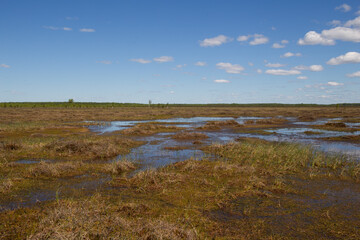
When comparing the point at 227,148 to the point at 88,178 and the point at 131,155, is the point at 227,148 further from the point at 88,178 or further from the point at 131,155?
the point at 88,178

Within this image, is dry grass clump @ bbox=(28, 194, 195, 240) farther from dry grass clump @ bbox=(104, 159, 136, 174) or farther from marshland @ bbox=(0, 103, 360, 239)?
dry grass clump @ bbox=(104, 159, 136, 174)

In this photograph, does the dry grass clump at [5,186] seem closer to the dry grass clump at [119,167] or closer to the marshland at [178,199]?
the marshland at [178,199]

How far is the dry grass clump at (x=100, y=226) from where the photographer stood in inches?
215

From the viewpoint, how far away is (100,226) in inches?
236

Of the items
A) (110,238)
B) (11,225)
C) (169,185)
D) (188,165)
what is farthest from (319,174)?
(11,225)

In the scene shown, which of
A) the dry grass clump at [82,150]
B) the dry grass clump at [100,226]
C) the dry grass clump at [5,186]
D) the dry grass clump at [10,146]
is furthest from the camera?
the dry grass clump at [10,146]

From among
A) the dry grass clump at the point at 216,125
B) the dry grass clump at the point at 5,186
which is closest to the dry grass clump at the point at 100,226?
the dry grass clump at the point at 5,186

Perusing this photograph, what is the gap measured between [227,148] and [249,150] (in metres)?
1.64

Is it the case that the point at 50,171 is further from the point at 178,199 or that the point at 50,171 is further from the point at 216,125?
the point at 216,125

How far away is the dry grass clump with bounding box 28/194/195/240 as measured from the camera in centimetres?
547

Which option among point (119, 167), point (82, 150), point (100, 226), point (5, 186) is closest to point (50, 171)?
point (5, 186)

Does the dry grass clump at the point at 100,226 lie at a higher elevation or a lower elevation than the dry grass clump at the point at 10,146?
lower

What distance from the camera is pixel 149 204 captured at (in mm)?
7785

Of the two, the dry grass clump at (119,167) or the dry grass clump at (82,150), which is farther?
the dry grass clump at (82,150)
